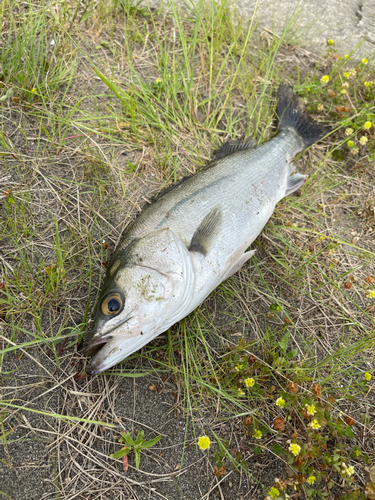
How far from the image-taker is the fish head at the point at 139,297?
83.3 inches

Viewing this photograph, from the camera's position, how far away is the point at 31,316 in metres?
2.50

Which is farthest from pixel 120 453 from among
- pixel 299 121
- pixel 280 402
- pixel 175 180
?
pixel 299 121

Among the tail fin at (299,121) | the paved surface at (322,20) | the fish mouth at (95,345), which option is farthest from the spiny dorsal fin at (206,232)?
the paved surface at (322,20)

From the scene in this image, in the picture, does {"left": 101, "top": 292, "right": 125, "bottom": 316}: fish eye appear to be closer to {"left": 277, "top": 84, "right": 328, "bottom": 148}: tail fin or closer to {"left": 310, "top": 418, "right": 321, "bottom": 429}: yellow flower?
{"left": 310, "top": 418, "right": 321, "bottom": 429}: yellow flower

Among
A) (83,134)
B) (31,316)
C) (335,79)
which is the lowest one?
(31,316)

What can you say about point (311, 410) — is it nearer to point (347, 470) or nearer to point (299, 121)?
point (347, 470)

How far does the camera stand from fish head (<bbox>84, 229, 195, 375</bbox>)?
2.12m

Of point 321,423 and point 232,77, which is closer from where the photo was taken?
point 321,423

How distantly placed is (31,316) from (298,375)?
196 cm

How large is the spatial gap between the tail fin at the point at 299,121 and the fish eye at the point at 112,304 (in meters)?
2.48

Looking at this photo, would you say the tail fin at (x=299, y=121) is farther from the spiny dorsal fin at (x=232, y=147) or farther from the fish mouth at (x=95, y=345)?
the fish mouth at (x=95, y=345)

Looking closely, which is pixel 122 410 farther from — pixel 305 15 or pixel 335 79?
pixel 305 15

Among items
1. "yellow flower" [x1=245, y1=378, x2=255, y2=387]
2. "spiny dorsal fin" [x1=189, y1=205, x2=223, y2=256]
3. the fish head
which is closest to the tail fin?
"spiny dorsal fin" [x1=189, y1=205, x2=223, y2=256]

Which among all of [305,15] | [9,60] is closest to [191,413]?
[9,60]
